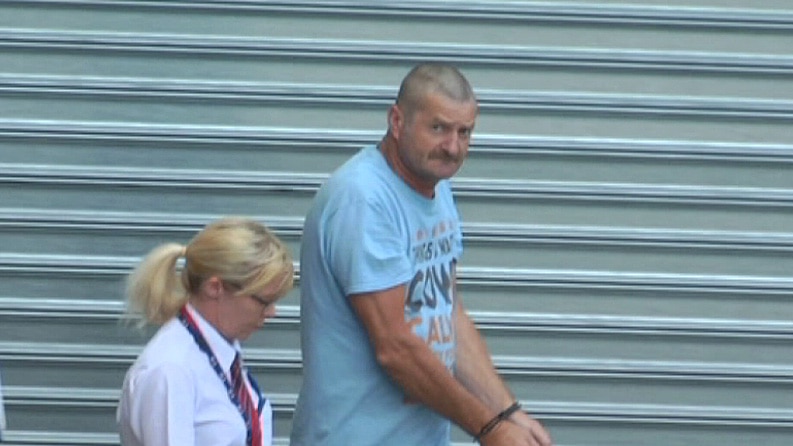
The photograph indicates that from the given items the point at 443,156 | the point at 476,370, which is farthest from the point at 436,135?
the point at 476,370

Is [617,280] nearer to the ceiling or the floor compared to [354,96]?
nearer to the floor

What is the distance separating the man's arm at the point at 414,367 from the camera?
4359mm

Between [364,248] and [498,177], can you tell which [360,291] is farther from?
[498,177]

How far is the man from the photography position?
4371mm

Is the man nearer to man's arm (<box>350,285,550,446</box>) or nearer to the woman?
man's arm (<box>350,285,550,446</box>)

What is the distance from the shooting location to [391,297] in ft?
14.3

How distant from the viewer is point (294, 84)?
6004 millimetres

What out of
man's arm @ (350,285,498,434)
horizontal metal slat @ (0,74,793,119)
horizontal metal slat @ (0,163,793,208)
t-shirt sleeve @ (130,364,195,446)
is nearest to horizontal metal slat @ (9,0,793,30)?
horizontal metal slat @ (0,74,793,119)

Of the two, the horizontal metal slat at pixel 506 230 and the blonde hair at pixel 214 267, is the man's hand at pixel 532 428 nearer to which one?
the blonde hair at pixel 214 267

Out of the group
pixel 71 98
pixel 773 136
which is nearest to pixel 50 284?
pixel 71 98

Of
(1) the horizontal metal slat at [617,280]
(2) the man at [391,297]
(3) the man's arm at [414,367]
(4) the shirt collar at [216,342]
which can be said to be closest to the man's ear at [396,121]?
(2) the man at [391,297]

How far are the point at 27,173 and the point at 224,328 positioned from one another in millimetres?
1749

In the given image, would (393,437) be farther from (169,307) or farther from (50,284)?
(50,284)

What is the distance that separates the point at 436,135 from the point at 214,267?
2.02 ft
